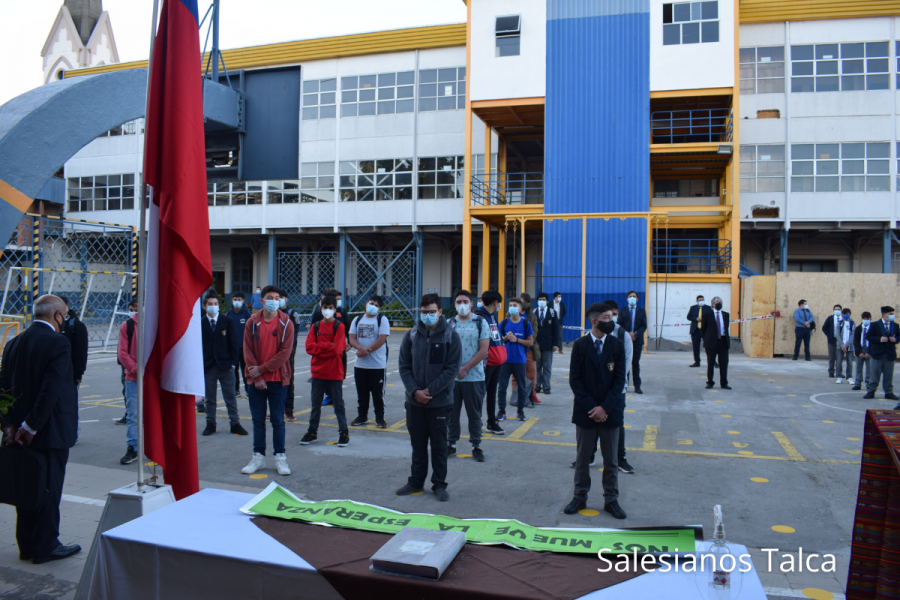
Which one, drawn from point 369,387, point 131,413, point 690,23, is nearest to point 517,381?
point 369,387

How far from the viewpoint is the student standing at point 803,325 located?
17672 millimetres

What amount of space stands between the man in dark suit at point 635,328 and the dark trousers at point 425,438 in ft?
21.2

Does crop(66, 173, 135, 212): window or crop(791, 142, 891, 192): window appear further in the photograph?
crop(66, 173, 135, 212): window

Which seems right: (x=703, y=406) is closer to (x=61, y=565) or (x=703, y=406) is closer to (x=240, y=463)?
(x=240, y=463)

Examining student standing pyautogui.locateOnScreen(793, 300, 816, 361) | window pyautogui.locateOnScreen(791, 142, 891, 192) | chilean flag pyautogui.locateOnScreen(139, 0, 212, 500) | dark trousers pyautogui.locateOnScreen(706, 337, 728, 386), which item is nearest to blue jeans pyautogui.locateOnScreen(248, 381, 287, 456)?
chilean flag pyautogui.locateOnScreen(139, 0, 212, 500)

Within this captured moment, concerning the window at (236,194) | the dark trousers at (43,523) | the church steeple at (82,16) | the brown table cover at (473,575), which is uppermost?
the church steeple at (82,16)

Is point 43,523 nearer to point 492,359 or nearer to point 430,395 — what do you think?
point 430,395

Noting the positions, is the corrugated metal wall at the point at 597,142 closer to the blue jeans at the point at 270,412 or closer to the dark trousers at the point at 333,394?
the dark trousers at the point at 333,394

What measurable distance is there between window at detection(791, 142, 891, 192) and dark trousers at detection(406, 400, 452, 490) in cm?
2414

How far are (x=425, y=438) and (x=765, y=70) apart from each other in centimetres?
2572

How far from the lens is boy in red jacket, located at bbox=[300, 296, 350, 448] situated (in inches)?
298

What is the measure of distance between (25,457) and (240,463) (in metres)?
2.92

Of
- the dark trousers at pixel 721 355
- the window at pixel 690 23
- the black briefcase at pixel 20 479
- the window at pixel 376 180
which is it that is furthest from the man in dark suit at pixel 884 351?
the window at pixel 376 180

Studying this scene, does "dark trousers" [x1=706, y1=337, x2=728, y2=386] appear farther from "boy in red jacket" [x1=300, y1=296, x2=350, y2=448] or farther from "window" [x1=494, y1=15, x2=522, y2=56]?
"window" [x1=494, y1=15, x2=522, y2=56]
